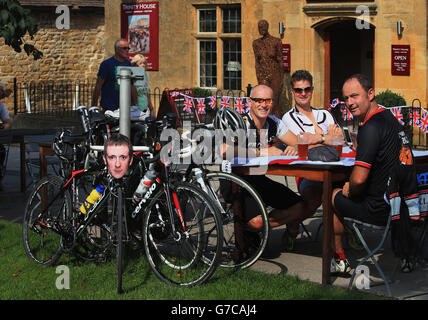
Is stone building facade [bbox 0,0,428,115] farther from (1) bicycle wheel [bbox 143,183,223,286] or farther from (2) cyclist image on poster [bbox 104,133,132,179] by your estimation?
(2) cyclist image on poster [bbox 104,133,132,179]

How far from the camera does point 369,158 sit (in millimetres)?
6059

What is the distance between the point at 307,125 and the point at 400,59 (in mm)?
9812

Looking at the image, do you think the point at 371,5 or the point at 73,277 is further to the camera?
the point at 371,5

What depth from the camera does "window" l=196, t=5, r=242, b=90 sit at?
20562 millimetres

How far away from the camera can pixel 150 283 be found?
639 cm

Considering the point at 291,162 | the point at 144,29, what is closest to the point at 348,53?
the point at 144,29

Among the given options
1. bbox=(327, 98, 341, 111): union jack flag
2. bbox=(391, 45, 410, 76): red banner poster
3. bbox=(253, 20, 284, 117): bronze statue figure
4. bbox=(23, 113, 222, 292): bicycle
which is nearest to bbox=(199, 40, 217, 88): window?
bbox=(253, 20, 284, 117): bronze statue figure

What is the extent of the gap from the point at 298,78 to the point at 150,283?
2296 mm

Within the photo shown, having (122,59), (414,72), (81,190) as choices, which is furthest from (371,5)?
(81,190)

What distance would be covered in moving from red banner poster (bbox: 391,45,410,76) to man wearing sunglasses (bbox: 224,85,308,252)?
9992 mm

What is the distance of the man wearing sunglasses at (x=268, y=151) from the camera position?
7.09 m

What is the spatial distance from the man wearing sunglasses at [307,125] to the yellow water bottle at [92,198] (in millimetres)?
1798

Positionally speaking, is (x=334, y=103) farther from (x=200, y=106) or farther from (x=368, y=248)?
(x=368, y=248)

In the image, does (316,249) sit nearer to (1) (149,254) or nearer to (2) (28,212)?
(1) (149,254)
